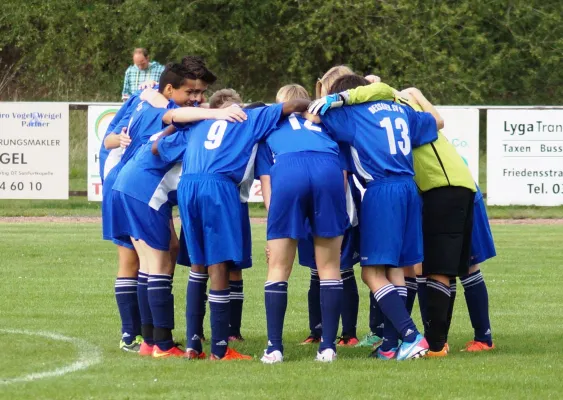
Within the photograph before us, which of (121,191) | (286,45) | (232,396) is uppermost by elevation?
(286,45)

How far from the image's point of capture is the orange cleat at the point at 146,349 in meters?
8.27

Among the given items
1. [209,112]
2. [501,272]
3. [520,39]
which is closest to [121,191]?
[209,112]

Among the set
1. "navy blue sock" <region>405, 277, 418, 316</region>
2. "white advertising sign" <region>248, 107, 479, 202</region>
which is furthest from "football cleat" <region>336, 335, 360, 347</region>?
"white advertising sign" <region>248, 107, 479, 202</region>

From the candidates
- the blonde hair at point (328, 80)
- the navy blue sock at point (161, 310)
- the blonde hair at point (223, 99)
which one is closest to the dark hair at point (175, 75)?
the blonde hair at point (223, 99)

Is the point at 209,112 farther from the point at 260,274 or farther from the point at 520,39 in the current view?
the point at 520,39

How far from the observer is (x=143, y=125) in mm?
8688

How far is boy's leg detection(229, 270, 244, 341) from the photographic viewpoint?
888cm

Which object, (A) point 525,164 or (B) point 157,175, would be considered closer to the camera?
(B) point 157,175

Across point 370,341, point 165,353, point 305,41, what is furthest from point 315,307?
point 305,41

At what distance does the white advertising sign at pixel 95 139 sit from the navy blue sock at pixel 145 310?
11699mm

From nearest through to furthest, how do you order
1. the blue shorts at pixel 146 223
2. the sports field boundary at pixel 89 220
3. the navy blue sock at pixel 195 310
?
the navy blue sock at pixel 195 310 < the blue shorts at pixel 146 223 < the sports field boundary at pixel 89 220

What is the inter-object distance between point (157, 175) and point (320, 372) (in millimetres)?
1792

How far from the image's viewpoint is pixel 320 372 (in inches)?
290

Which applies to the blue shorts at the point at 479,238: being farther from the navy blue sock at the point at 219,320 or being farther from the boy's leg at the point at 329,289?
the navy blue sock at the point at 219,320
